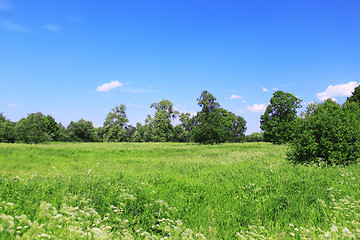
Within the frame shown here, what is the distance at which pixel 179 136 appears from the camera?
70.6 meters

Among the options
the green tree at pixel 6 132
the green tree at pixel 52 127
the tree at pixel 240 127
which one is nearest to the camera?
the green tree at pixel 6 132

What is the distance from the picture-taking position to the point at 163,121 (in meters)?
65.9

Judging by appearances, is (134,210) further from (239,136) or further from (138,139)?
(239,136)

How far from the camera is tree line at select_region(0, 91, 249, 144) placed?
4300cm

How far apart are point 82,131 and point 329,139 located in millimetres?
77958

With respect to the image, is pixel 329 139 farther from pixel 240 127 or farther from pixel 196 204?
pixel 240 127

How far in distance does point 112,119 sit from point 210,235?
71.5 m

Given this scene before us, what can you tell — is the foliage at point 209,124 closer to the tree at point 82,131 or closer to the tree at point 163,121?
the tree at point 163,121

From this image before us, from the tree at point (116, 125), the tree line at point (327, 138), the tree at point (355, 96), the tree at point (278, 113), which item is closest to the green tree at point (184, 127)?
the tree at point (116, 125)

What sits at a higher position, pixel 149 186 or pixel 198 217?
pixel 149 186

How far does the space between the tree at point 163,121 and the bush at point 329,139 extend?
53063 millimetres

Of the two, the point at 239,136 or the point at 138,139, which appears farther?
the point at 239,136

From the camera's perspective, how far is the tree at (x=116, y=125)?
69.1m

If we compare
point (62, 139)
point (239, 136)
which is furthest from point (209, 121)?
point (62, 139)
